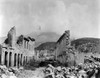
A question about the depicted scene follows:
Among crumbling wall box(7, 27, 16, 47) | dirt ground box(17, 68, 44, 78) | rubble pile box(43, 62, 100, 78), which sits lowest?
dirt ground box(17, 68, 44, 78)

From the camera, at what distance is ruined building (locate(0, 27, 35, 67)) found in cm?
3447

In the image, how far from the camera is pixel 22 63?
134 ft

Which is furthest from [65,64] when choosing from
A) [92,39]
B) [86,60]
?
[92,39]

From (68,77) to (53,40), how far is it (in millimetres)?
40541

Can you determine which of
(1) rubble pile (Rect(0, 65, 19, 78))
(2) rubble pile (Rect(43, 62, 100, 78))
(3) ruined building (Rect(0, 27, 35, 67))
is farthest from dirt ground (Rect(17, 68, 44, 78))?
(3) ruined building (Rect(0, 27, 35, 67))

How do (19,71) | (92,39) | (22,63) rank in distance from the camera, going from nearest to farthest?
(19,71) < (22,63) < (92,39)

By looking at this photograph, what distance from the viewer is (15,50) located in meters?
37.3

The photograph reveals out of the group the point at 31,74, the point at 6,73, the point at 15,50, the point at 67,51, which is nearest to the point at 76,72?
the point at 67,51

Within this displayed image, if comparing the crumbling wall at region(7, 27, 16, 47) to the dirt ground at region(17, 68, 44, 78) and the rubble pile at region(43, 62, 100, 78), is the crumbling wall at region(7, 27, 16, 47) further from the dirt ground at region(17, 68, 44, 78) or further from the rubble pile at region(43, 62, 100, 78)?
the rubble pile at region(43, 62, 100, 78)

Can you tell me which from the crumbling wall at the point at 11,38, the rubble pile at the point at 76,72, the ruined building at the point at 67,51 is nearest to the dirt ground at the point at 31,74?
the rubble pile at the point at 76,72

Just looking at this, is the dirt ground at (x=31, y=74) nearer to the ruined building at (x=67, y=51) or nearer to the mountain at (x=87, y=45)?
the ruined building at (x=67, y=51)

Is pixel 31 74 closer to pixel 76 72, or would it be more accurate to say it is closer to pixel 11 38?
pixel 76 72

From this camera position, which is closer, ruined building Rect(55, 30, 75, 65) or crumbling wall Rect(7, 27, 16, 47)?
crumbling wall Rect(7, 27, 16, 47)

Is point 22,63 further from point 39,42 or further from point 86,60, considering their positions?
point 39,42
